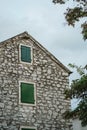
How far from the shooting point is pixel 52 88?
91.8ft

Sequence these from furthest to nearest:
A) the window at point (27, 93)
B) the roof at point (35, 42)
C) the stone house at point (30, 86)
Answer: the roof at point (35, 42) < the window at point (27, 93) < the stone house at point (30, 86)

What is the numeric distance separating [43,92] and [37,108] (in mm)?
1239

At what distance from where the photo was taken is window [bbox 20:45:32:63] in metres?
27.2

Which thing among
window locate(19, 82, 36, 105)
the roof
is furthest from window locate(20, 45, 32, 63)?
window locate(19, 82, 36, 105)

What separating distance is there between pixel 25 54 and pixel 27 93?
267 cm

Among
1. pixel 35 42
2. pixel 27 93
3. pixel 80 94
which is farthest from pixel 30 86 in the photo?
pixel 80 94

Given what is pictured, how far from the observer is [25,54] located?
27266mm

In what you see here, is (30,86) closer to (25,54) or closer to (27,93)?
(27,93)

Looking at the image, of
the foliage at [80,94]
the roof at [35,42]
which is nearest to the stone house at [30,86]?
the roof at [35,42]

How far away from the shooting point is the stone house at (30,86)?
84.4 feet

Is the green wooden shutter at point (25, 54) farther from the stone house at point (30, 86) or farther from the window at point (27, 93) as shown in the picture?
the window at point (27, 93)

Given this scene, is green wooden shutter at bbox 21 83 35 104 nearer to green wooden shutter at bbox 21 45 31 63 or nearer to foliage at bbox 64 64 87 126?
green wooden shutter at bbox 21 45 31 63

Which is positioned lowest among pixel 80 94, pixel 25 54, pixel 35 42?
pixel 80 94

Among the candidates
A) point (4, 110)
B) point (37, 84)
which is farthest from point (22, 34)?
point (4, 110)
